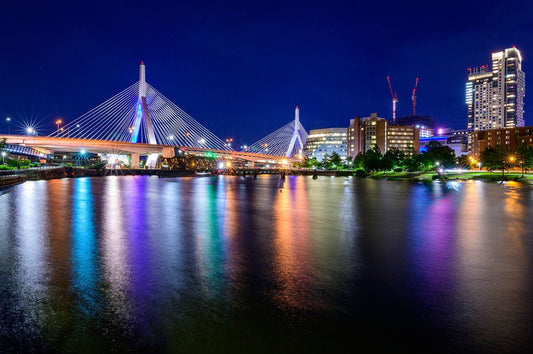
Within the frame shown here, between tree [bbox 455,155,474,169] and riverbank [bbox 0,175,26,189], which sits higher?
tree [bbox 455,155,474,169]

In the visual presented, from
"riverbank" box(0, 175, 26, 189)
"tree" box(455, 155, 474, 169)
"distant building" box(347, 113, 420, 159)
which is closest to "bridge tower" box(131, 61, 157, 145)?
"riverbank" box(0, 175, 26, 189)

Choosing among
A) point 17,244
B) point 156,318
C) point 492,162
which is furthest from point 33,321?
point 492,162

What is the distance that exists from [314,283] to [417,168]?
120 metres

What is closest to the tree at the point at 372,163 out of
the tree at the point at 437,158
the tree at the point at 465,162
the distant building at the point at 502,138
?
the tree at the point at 437,158

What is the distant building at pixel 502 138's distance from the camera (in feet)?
495

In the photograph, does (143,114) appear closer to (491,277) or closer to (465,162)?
(491,277)

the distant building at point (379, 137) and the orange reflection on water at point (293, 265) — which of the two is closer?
the orange reflection on water at point (293, 265)

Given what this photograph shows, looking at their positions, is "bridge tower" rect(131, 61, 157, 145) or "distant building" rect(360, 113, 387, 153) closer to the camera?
"bridge tower" rect(131, 61, 157, 145)

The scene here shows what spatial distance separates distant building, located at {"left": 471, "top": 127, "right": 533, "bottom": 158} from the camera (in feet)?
495

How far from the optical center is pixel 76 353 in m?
4.88

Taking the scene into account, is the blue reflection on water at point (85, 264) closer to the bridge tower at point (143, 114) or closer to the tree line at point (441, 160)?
the bridge tower at point (143, 114)

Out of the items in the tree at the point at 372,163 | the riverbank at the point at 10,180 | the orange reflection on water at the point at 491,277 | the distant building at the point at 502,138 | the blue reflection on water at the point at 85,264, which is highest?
the distant building at the point at 502,138

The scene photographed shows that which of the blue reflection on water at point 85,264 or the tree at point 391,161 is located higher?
the tree at point 391,161

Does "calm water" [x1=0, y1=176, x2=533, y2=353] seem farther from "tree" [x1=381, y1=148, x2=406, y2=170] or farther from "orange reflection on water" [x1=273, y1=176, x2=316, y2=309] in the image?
"tree" [x1=381, y1=148, x2=406, y2=170]
